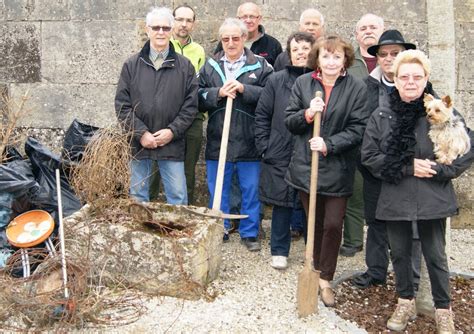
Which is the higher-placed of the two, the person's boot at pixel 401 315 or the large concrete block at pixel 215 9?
the large concrete block at pixel 215 9

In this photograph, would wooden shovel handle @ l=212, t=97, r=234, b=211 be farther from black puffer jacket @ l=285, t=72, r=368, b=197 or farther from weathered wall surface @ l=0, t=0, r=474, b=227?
weathered wall surface @ l=0, t=0, r=474, b=227

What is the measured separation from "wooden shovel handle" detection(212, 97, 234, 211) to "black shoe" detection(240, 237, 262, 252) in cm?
71

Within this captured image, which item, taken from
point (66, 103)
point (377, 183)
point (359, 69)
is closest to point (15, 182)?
point (66, 103)

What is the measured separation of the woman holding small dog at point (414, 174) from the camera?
361 centimetres

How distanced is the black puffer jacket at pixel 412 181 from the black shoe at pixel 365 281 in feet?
3.01

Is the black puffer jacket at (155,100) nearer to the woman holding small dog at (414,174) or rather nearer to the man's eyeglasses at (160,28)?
the man's eyeglasses at (160,28)

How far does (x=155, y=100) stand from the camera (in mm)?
4961

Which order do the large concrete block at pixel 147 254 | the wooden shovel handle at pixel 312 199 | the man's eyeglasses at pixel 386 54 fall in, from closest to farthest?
the wooden shovel handle at pixel 312 199 → the large concrete block at pixel 147 254 → the man's eyeglasses at pixel 386 54

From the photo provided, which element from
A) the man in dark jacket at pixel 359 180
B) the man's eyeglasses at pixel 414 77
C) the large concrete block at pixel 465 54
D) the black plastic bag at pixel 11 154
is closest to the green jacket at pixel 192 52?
the man in dark jacket at pixel 359 180

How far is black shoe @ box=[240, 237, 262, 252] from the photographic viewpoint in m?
5.27

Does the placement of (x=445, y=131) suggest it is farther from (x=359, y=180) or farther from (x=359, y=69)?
(x=359, y=180)

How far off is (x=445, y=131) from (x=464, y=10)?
314cm

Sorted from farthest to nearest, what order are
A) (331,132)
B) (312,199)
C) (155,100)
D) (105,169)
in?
(155,100) → (105,169) → (331,132) → (312,199)

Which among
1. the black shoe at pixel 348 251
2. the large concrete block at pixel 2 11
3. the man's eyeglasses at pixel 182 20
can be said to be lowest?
the black shoe at pixel 348 251
